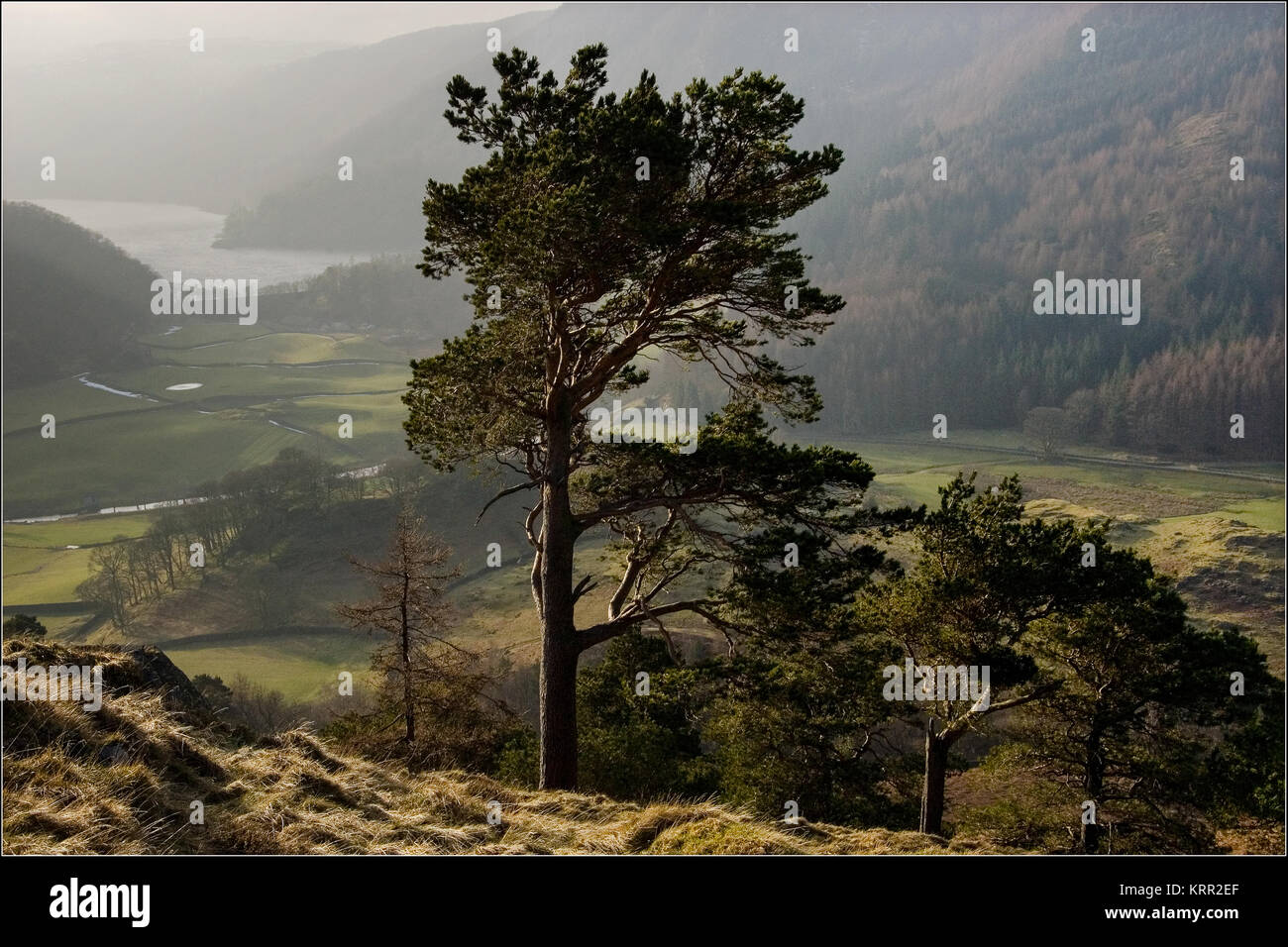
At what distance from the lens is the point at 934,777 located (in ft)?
69.8

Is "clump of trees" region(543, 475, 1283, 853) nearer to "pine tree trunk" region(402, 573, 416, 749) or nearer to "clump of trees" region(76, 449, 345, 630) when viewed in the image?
"pine tree trunk" region(402, 573, 416, 749)

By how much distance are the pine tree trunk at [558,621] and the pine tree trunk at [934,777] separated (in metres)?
9.49

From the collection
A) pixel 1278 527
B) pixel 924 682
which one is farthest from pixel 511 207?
pixel 1278 527

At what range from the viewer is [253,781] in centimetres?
1190

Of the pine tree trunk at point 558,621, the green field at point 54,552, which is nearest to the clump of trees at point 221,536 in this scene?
the green field at point 54,552

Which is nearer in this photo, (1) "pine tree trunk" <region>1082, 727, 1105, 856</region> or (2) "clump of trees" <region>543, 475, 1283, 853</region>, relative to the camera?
(2) "clump of trees" <region>543, 475, 1283, 853</region>

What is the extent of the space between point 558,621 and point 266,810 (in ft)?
26.1

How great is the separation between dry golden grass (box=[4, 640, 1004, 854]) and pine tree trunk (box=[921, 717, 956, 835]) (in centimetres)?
733

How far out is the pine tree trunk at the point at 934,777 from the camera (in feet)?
69.2

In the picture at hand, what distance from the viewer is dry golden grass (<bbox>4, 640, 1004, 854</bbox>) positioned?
9328 millimetres

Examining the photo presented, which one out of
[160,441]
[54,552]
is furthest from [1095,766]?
[160,441]

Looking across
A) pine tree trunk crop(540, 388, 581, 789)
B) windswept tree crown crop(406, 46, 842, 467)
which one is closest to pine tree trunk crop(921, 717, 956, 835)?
pine tree trunk crop(540, 388, 581, 789)

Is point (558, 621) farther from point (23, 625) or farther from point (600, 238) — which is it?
point (23, 625)

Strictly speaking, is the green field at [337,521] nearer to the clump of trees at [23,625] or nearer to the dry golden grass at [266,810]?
the clump of trees at [23,625]
